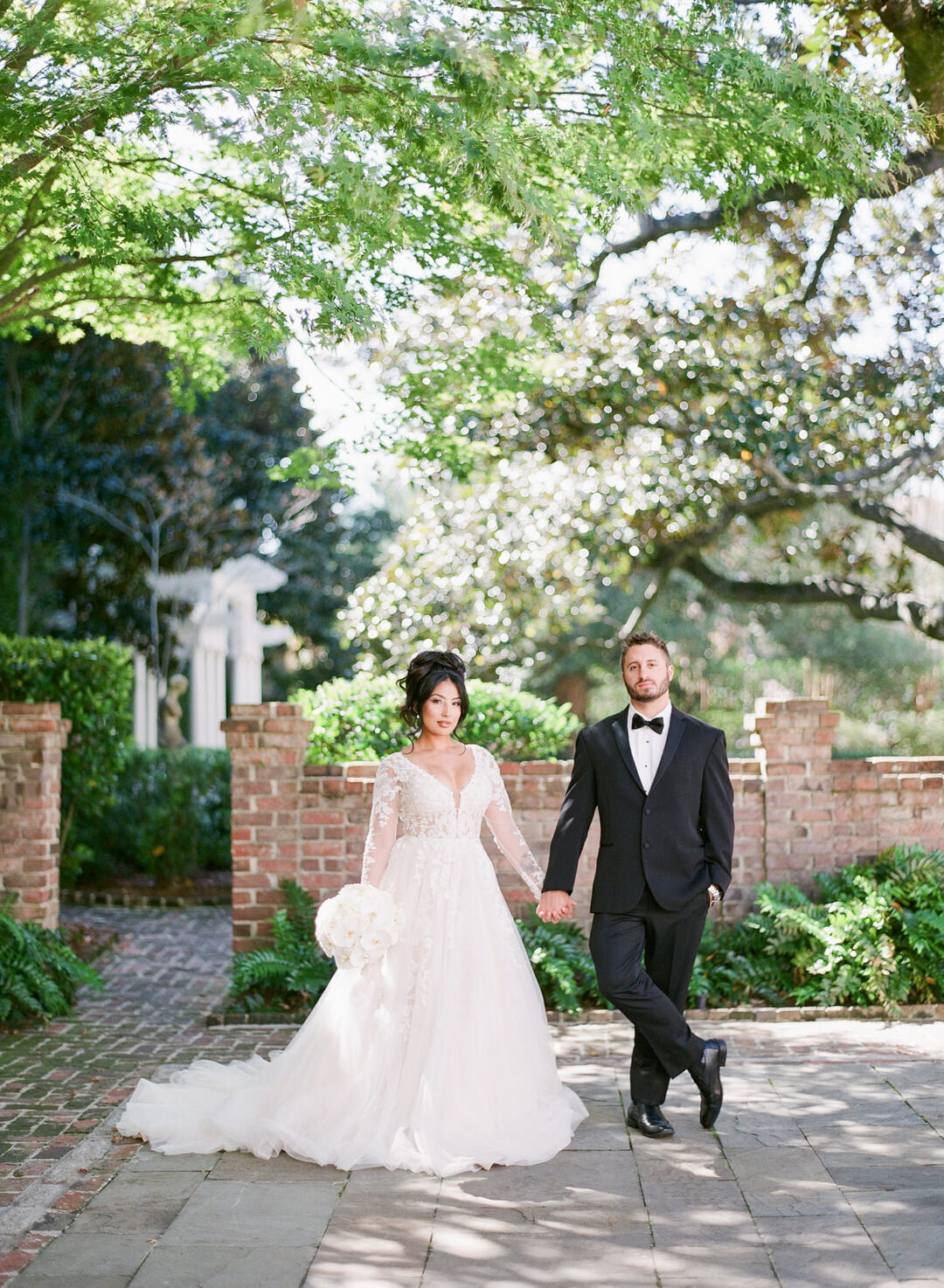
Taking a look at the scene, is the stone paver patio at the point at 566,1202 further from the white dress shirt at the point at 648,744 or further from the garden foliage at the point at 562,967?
the white dress shirt at the point at 648,744

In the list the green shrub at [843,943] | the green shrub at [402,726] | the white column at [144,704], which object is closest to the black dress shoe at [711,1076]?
the green shrub at [843,943]

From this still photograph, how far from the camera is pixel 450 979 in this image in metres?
5.21

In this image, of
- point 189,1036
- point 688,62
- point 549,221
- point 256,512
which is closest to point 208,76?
point 549,221

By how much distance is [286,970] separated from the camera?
7.34 metres

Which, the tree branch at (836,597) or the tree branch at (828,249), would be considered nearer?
the tree branch at (828,249)

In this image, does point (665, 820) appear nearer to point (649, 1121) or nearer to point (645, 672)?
point (645, 672)

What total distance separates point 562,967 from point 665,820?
2.49 metres

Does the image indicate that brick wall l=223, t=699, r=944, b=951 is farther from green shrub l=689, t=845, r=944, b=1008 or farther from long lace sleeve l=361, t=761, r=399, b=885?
long lace sleeve l=361, t=761, r=399, b=885

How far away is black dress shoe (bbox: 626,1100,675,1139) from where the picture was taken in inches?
199

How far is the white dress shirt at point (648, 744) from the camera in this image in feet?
16.8

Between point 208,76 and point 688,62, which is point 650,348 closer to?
point 688,62

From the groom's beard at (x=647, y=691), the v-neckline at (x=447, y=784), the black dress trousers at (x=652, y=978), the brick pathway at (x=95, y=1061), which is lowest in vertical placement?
the brick pathway at (x=95, y=1061)

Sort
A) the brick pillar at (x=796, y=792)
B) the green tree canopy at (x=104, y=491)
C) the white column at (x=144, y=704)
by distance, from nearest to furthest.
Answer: the brick pillar at (x=796, y=792), the white column at (x=144, y=704), the green tree canopy at (x=104, y=491)

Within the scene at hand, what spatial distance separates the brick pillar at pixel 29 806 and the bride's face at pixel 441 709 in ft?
12.6
